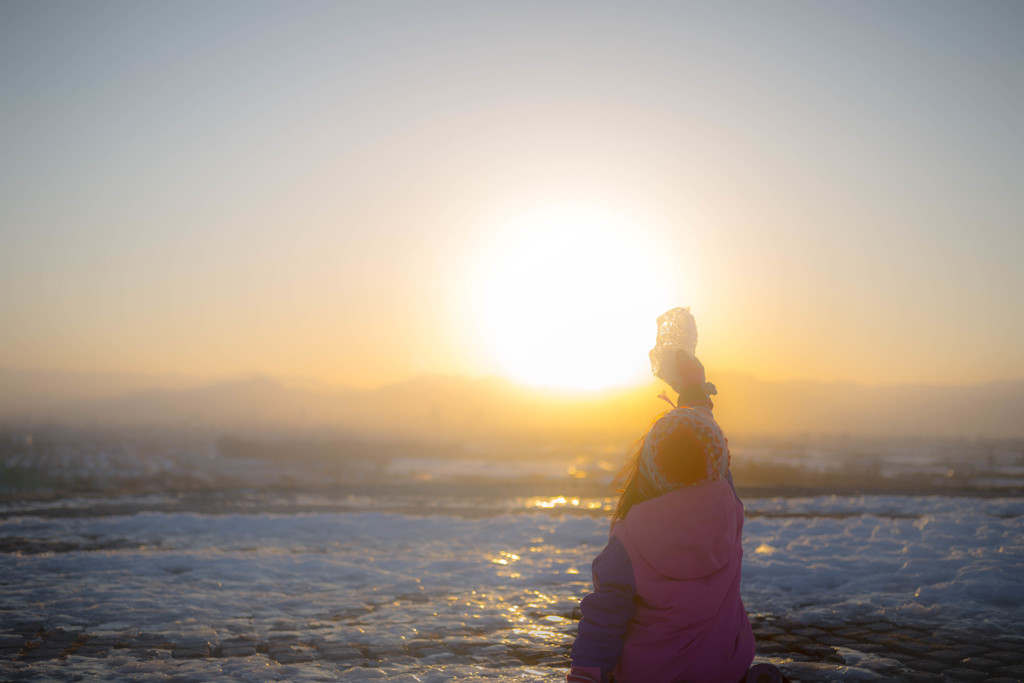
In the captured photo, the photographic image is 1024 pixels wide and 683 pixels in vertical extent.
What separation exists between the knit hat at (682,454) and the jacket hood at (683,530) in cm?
5

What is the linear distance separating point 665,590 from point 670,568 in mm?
104

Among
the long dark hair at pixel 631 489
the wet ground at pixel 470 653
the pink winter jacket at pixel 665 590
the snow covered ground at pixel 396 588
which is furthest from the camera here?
the snow covered ground at pixel 396 588

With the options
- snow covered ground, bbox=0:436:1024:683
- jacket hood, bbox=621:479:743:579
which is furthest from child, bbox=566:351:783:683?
snow covered ground, bbox=0:436:1024:683

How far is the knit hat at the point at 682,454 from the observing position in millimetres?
2732

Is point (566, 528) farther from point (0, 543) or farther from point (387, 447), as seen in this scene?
point (387, 447)

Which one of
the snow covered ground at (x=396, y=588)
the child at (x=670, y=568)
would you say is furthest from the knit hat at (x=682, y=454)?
the snow covered ground at (x=396, y=588)

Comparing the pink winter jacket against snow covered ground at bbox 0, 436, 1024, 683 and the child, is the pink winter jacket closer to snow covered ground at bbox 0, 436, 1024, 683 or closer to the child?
the child

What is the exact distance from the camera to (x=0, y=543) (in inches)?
411

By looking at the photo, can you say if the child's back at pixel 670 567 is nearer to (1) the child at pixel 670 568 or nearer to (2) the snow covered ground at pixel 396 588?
(1) the child at pixel 670 568

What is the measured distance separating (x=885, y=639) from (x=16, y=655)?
7573mm

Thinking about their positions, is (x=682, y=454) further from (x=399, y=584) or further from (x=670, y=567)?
(x=399, y=584)

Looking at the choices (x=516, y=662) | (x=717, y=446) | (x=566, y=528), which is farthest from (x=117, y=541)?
(x=717, y=446)

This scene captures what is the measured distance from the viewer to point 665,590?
274 cm

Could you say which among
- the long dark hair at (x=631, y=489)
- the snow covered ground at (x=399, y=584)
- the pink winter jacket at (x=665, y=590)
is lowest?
the snow covered ground at (x=399, y=584)
